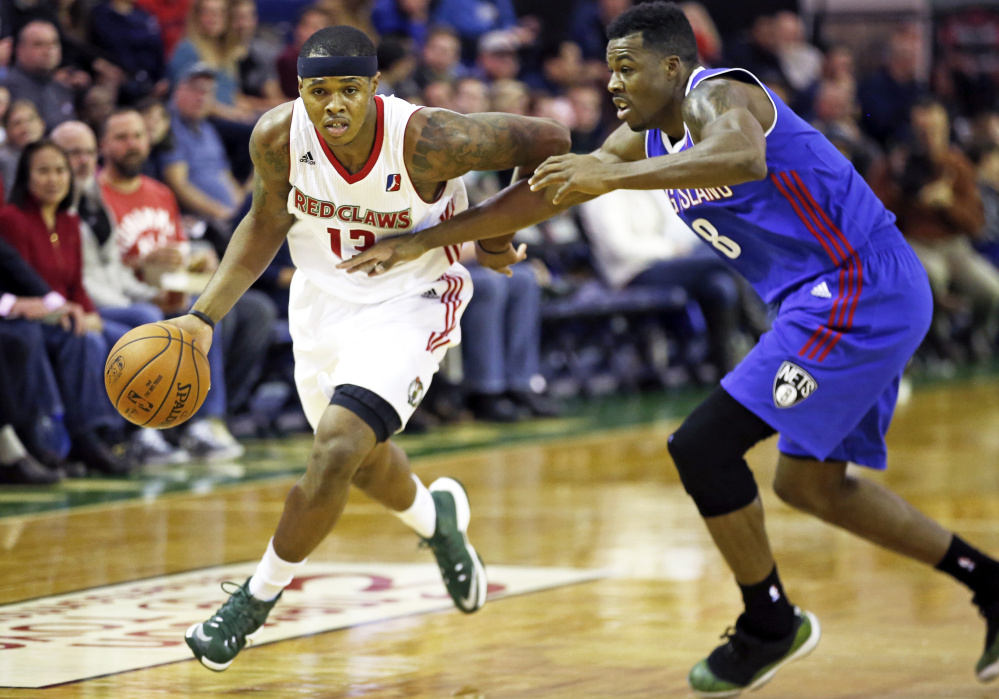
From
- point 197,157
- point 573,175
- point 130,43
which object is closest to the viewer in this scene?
point 573,175

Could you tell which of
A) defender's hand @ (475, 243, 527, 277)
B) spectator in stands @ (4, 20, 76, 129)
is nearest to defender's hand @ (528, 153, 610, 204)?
defender's hand @ (475, 243, 527, 277)

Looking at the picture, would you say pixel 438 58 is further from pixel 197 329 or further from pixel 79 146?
pixel 197 329

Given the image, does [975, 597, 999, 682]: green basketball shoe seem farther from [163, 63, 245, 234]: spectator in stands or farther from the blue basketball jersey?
[163, 63, 245, 234]: spectator in stands

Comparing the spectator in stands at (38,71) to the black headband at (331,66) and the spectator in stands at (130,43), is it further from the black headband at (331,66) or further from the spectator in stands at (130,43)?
the black headband at (331,66)

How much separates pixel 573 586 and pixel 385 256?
1532mm

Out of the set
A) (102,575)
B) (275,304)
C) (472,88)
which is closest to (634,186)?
(102,575)

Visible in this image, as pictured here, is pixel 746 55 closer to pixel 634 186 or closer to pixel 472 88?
pixel 472 88

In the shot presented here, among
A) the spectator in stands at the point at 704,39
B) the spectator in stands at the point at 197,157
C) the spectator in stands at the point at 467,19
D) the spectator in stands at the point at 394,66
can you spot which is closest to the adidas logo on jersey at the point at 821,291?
the spectator in stands at the point at 197,157

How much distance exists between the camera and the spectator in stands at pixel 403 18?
11.8 m

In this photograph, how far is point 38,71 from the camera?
855 cm

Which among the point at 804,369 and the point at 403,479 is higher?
the point at 804,369

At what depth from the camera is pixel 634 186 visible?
3596mm

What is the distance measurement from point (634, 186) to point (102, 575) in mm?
2680

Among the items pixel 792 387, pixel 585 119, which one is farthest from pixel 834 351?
pixel 585 119
